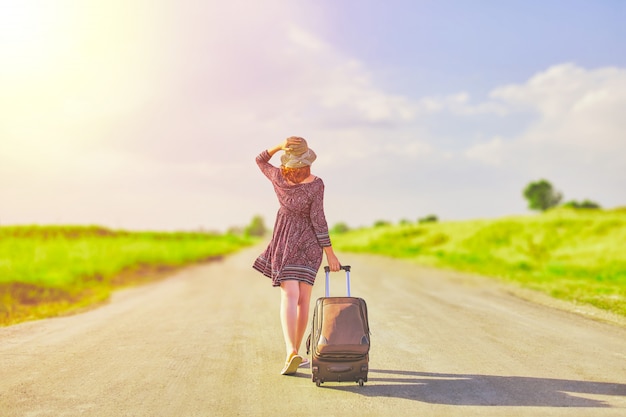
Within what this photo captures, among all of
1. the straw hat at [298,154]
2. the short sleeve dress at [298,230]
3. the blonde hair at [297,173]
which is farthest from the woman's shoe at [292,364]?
the straw hat at [298,154]

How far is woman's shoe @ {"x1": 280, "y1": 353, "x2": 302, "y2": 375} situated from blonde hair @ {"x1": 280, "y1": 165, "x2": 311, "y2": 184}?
5.60ft

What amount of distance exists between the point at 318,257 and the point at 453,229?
4744 cm

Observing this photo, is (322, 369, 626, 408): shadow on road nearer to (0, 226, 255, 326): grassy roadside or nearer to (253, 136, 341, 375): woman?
(253, 136, 341, 375): woman

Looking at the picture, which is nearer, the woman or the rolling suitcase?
the rolling suitcase

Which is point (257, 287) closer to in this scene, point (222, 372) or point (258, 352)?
point (258, 352)

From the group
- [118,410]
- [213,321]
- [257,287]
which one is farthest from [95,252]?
[118,410]

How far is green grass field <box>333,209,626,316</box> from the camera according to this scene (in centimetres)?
1660

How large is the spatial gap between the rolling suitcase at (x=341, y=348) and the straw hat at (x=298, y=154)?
1.43 metres

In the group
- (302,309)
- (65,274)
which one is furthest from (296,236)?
(65,274)

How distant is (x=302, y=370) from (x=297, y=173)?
2.10 metres

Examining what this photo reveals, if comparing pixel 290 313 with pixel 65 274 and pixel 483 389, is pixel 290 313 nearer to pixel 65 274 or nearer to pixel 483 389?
pixel 483 389

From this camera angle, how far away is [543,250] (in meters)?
34.8

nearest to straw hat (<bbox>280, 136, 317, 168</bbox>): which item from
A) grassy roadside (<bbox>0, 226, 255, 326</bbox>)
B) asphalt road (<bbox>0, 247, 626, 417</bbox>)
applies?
asphalt road (<bbox>0, 247, 626, 417</bbox>)

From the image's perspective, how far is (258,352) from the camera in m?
7.23
